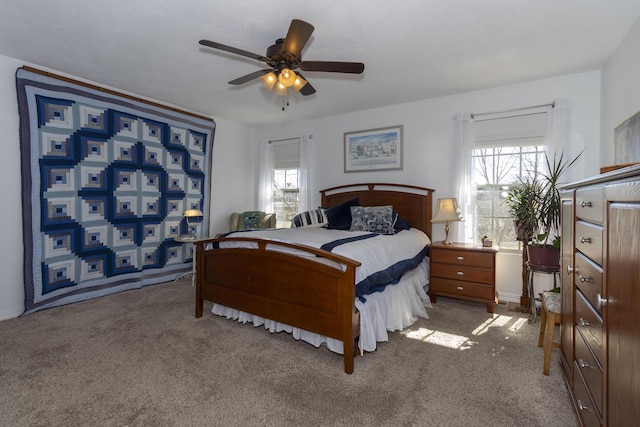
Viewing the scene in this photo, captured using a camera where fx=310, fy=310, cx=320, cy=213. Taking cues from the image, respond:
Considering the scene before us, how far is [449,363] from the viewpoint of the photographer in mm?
2215

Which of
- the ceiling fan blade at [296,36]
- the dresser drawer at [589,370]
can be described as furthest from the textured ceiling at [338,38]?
the dresser drawer at [589,370]

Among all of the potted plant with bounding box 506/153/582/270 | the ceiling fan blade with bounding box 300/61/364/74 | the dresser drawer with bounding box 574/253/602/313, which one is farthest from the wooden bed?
the potted plant with bounding box 506/153/582/270

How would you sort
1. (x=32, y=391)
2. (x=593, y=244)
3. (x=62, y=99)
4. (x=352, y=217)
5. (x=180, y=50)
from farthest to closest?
1. (x=352, y=217)
2. (x=62, y=99)
3. (x=180, y=50)
4. (x=32, y=391)
5. (x=593, y=244)

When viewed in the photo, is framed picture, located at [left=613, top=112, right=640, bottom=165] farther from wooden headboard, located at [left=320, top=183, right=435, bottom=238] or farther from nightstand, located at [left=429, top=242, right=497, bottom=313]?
wooden headboard, located at [left=320, top=183, right=435, bottom=238]

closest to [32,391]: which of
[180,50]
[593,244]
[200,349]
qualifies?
[200,349]

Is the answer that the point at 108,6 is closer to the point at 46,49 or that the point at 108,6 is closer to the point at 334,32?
the point at 46,49

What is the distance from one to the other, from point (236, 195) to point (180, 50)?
2994 mm

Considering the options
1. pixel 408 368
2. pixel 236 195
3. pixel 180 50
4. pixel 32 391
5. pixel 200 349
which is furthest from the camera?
pixel 236 195

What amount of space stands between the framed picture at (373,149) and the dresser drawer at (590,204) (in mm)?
2895

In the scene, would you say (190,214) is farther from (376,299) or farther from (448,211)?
(448,211)

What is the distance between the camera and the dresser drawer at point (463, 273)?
321cm

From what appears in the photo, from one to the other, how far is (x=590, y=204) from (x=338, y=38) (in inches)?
85.8

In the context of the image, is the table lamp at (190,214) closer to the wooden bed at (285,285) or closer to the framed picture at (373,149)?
the wooden bed at (285,285)

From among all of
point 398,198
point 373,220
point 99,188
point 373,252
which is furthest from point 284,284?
point 99,188
